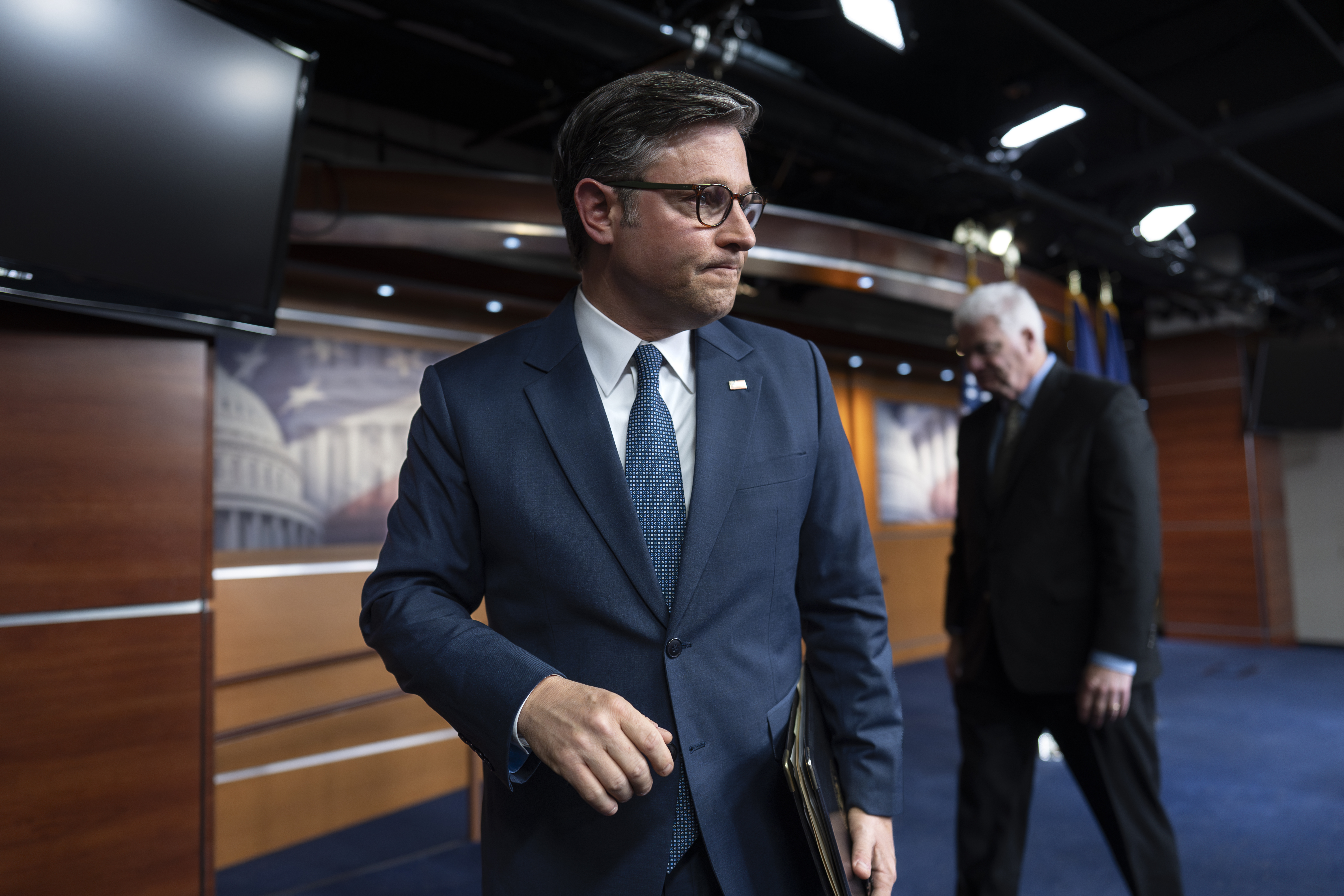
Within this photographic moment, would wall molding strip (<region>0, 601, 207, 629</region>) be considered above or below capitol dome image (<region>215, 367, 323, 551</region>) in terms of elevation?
below

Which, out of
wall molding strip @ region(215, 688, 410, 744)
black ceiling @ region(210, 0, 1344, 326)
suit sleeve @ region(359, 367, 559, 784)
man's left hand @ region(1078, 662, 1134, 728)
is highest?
black ceiling @ region(210, 0, 1344, 326)

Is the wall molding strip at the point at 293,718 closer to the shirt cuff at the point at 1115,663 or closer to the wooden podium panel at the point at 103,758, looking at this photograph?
the wooden podium panel at the point at 103,758

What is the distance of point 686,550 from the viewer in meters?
0.99

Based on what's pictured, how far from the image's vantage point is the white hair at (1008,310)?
2.42 meters

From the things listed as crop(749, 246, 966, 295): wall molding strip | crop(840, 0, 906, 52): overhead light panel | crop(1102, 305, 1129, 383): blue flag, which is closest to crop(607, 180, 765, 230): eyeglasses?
crop(840, 0, 906, 52): overhead light panel

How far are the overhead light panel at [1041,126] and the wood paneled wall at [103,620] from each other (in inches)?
163

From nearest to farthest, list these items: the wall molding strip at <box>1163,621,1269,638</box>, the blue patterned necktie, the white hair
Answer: the blue patterned necktie
the white hair
the wall molding strip at <box>1163,621,1269,638</box>

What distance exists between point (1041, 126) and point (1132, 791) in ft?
11.8

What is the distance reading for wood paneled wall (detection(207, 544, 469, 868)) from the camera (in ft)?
13.0

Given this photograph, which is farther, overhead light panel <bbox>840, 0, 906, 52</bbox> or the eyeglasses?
overhead light panel <bbox>840, 0, 906, 52</bbox>

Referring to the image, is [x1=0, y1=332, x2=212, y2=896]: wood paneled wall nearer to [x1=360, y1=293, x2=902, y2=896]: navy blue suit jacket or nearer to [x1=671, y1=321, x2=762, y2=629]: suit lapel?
[x1=360, y1=293, x2=902, y2=896]: navy blue suit jacket

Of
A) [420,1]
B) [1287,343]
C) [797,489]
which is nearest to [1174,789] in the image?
[797,489]

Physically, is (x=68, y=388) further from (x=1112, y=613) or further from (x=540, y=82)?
(x=540, y=82)

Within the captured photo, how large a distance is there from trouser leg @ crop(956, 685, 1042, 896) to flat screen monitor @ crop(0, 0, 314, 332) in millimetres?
2425
